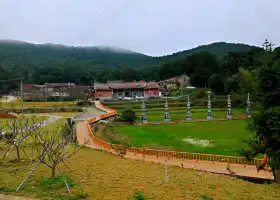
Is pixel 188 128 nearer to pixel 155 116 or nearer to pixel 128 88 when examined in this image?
pixel 155 116

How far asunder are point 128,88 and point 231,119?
33558 mm

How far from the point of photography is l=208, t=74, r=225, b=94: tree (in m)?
60.1

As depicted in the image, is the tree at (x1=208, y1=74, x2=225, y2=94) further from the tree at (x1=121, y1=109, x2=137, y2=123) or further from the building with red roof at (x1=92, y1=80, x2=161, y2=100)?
the tree at (x1=121, y1=109, x2=137, y2=123)

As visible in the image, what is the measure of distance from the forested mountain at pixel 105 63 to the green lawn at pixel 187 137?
2999 cm

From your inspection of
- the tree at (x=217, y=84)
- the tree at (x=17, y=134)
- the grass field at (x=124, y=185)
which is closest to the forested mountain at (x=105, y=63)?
the tree at (x=217, y=84)

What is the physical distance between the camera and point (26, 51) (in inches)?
5276

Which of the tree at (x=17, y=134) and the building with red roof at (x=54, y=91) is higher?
the building with red roof at (x=54, y=91)

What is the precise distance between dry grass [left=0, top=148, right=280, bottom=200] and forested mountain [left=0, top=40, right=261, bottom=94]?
4675cm

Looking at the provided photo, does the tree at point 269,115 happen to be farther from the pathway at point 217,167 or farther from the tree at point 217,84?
the tree at point 217,84

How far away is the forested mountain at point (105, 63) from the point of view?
76.4 meters

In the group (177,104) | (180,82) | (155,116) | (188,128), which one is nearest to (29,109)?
(155,116)

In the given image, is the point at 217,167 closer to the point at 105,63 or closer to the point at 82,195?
the point at 82,195

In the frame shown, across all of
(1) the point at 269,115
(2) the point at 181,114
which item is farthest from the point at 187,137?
(2) the point at 181,114

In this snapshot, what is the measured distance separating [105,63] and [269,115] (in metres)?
121
